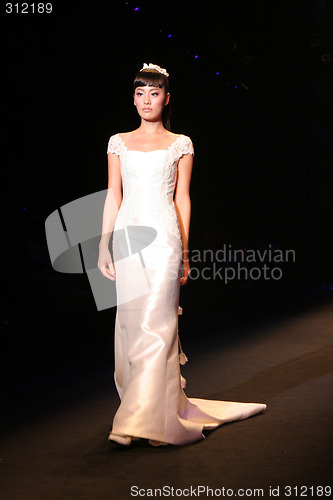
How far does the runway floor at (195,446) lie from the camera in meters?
2.45

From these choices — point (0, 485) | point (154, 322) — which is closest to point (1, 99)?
point (154, 322)

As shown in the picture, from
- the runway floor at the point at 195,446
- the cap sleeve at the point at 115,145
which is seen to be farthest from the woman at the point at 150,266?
the runway floor at the point at 195,446

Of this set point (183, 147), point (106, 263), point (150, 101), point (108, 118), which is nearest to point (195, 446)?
point (106, 263)

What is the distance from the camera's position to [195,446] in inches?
117

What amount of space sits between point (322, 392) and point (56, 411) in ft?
5.36

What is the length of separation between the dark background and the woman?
3.70 ft

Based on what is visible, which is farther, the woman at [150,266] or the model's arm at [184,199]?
the model's arm at [184,199]

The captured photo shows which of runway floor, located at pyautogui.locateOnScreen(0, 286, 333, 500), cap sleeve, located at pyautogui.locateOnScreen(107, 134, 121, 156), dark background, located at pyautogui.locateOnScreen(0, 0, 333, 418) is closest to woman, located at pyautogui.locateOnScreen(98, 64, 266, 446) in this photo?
cap sleeve, located at pyautogui.locateOnScreen(107, 134, 121, 156)

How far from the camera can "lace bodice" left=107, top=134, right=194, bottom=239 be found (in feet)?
10.1

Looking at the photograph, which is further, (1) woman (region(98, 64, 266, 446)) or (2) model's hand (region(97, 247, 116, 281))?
(2) model's hand (region(97, 247, 116, 281))

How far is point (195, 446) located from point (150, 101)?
1.66 meters

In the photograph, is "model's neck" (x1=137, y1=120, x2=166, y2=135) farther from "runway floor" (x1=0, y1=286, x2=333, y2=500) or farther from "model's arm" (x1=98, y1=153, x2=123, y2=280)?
"runway floor" (x1=0, y1=286, x2=333, y2=500)

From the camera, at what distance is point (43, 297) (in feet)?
22.6

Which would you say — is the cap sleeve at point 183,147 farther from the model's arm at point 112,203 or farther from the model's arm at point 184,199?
the model's arm at point 112,203
